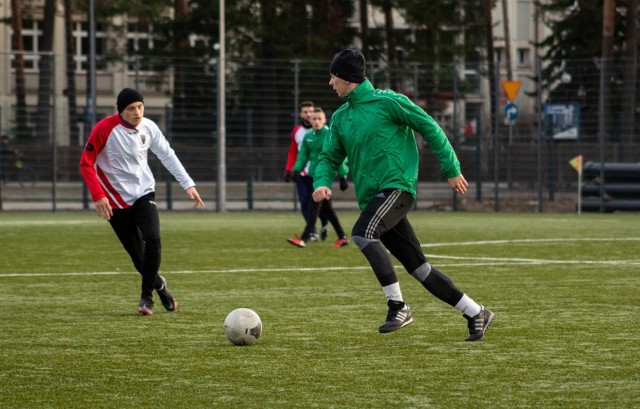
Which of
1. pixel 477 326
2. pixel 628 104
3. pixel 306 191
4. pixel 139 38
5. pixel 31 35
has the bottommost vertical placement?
pixel 477 326

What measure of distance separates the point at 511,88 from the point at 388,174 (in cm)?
2449

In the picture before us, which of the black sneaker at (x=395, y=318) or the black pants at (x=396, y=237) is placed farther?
the black sneaker at (x=395, y=318)

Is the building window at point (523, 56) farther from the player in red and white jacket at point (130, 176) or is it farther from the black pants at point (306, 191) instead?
the player in red and white jacket at point (130, 176)


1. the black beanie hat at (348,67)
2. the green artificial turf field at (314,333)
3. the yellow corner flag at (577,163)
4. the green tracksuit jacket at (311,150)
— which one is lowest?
the green artificial turf field at (314,333)

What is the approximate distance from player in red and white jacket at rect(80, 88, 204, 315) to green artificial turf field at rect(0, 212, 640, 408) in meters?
0.36

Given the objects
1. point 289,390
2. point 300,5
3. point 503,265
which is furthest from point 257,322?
point 300,5

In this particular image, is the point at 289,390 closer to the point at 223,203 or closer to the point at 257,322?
the point at 257,322

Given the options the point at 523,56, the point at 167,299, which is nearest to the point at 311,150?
the point at 167,299

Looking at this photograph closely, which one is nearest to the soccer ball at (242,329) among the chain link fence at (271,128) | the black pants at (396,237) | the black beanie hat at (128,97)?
the black pants at (396,237)

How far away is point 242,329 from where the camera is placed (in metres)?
9.00

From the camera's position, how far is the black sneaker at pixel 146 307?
11.0 metres

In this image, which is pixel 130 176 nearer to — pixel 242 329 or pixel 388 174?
pixel 242 329

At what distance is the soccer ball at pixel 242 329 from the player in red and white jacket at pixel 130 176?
2068 millimetres

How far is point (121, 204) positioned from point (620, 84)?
73.9 ft
